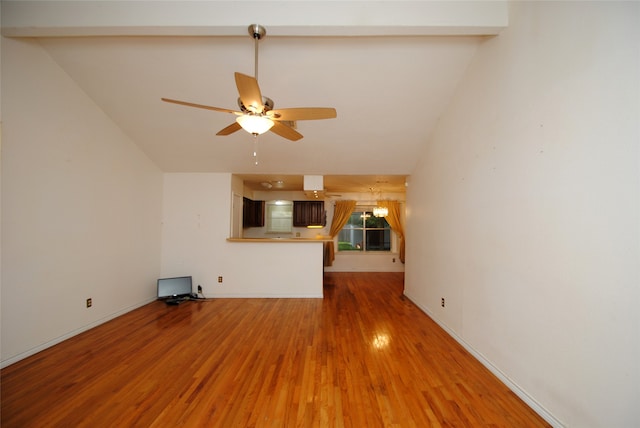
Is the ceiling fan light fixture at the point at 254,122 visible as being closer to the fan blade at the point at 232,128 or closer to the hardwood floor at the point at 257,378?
the fan blade at the point at 232,128

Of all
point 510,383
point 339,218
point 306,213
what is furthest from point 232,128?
point 339,218

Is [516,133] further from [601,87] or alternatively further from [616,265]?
[616,265]

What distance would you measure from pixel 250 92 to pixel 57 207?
8.78 feet

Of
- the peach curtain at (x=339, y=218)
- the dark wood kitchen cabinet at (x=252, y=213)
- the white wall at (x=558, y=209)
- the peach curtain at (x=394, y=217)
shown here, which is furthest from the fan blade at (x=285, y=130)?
the peach curtain at (x=394, y=217)

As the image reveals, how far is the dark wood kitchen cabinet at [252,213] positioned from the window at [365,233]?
2518 millimetres

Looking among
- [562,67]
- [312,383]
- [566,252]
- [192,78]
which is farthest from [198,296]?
[562,67]

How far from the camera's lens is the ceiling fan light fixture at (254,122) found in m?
1.72

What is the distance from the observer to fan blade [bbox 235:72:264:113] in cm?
146

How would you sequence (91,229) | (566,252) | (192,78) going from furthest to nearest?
(91,229), (192,78), (566,252)

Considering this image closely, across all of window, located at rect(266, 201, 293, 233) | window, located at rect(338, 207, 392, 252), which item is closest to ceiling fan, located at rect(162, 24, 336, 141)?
A: window, located at rect(266, 201, 293, 233)

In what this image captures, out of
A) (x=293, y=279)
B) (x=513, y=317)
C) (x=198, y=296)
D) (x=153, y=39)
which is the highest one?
(x=153, y=39)

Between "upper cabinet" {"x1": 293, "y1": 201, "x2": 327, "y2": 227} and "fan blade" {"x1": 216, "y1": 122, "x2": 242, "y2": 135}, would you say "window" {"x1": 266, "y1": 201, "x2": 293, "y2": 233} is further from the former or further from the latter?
"fan blade" {"x1": 216, "y1": 122, "x2": 242, "y2": 135}

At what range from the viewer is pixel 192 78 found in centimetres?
269

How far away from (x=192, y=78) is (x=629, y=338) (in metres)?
4.06
